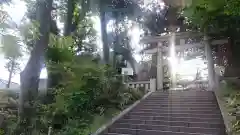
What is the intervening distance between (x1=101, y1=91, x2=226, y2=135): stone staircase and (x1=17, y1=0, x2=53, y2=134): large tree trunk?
9.91 feet

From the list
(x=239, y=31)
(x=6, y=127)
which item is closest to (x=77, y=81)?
(x=6, y=127)

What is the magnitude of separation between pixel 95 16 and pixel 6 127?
8.73 metres

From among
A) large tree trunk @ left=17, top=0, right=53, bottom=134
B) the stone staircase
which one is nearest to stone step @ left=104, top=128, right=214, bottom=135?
the stone staircase

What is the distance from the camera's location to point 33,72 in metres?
8.88

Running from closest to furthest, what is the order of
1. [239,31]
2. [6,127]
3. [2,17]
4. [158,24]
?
[2,17]
[6,127]
[239,31]
[158,24]

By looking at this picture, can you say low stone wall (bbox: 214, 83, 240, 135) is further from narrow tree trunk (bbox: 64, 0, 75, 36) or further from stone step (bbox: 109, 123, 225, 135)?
narrow tree trunk (bbox: 64, 0, 75, 36)

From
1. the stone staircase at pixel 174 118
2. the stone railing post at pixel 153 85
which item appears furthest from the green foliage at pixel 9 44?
the stone railing post at pixel 153 85

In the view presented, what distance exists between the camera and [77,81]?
8.72m

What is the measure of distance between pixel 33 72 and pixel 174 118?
17.8 ft

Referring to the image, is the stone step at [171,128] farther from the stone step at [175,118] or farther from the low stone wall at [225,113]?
the stone step at [175,118]

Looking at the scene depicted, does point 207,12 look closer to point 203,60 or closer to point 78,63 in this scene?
point 78,63

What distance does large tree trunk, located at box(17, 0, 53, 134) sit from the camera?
8.33 meters

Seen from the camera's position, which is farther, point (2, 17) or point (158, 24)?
point (158, 24)

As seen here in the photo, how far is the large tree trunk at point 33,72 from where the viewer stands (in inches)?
328
